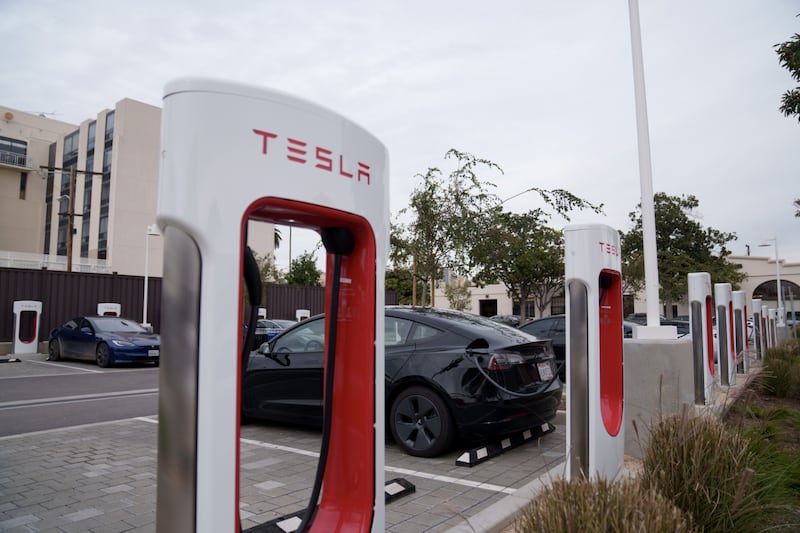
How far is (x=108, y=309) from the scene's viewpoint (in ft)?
63.4

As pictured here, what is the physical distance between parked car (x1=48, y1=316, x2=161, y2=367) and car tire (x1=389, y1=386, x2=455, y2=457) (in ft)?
35.4

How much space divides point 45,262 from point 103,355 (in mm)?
31861

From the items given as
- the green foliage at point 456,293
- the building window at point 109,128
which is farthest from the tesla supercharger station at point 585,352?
the building window at point 109,128

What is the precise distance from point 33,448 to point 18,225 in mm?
54286

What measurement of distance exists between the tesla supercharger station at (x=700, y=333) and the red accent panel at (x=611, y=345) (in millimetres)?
3608

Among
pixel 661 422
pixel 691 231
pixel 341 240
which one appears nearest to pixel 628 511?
pixel 661 422

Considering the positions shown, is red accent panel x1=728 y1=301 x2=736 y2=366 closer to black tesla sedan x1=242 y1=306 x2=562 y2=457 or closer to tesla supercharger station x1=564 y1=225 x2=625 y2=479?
black tesla sedan x1=242 y1=306 x2=562 y2=457

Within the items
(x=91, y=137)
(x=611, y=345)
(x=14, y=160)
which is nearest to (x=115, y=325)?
(x=611, y=345)

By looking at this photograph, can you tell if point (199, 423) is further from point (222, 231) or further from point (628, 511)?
point (628, 511)

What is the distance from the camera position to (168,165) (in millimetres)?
1882

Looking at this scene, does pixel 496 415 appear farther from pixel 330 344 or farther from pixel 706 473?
pixel 330 344

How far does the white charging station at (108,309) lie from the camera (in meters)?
19.2

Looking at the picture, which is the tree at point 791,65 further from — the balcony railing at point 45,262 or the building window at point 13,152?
the building window at point 13,152

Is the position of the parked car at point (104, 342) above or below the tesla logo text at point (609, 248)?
below
